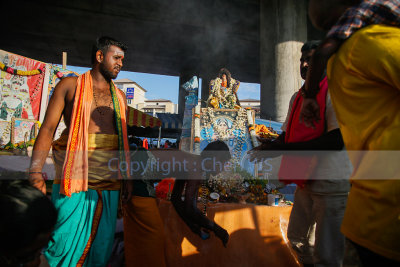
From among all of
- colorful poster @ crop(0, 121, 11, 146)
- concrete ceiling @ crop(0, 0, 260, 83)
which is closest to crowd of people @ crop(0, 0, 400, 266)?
colorful poster @ crop(0, 121, 11, 146)

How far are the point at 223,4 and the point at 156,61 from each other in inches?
253

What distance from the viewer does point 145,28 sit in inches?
467

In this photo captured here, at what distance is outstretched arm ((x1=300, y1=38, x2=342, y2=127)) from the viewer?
100 centimetres

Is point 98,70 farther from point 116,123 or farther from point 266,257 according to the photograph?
point 266,257

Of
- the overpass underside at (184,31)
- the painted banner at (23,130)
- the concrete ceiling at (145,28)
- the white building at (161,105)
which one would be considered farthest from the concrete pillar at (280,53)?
the white building at (161,105)

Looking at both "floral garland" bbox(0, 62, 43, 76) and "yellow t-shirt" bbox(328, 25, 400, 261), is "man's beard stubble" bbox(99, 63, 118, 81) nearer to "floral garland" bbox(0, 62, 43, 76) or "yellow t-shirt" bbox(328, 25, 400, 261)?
"yellow t-shirt" bbox(328, 25, 400, 261)

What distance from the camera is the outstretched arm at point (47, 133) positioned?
1.70m

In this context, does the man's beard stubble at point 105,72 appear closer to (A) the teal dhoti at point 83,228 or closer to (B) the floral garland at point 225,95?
(A) the teal dhoti at point 83,228

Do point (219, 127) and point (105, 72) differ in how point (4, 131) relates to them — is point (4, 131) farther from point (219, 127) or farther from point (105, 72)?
point (105, 72)

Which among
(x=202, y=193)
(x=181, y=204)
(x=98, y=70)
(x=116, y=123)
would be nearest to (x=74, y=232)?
(x=116, y=123)

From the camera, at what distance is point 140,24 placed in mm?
11594

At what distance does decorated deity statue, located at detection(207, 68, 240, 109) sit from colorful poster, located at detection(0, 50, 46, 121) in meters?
4.76

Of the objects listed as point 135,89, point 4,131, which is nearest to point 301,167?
point 4,131

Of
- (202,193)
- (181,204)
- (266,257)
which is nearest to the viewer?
(181,204)
